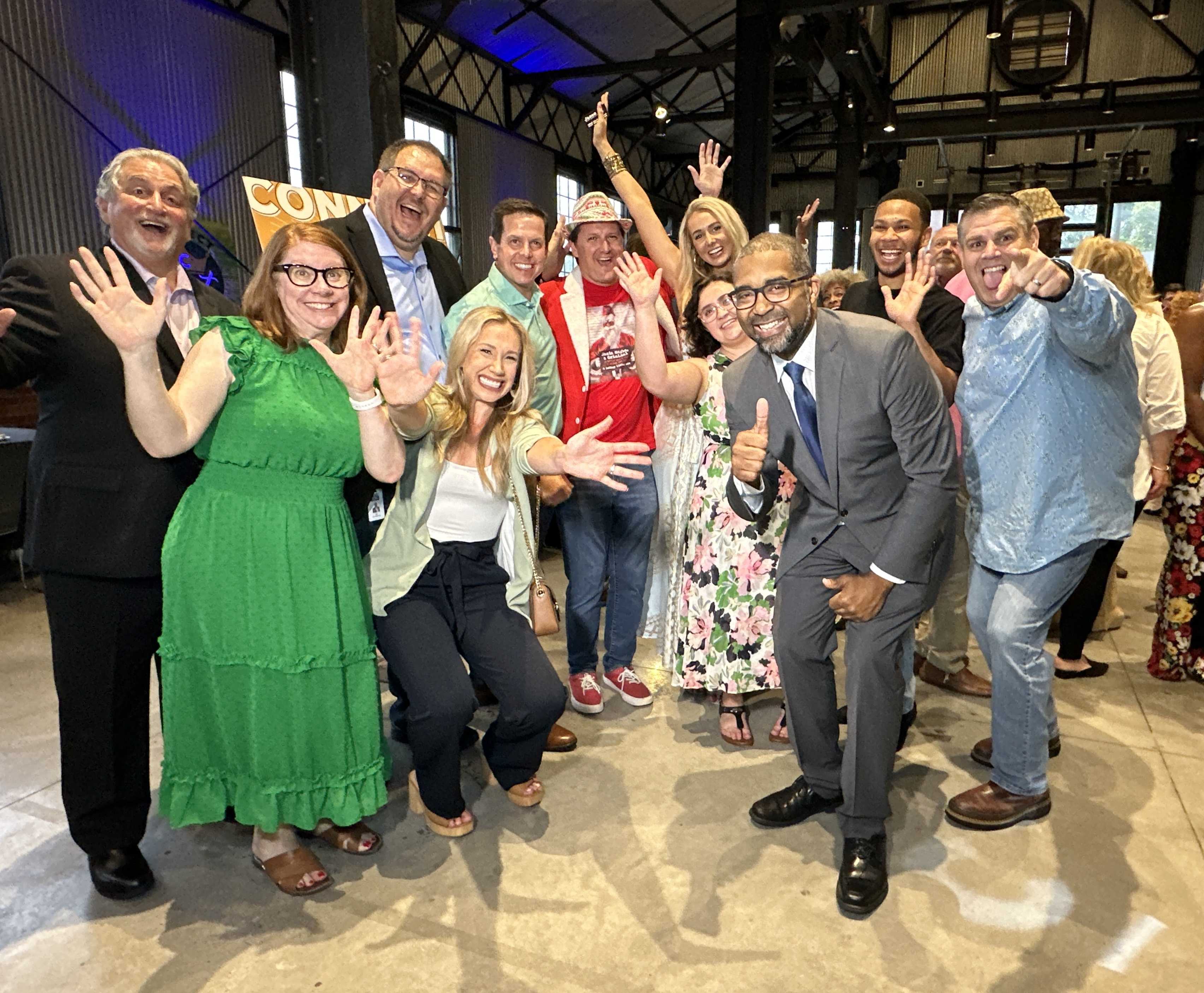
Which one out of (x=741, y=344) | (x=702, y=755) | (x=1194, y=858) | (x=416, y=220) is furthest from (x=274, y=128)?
(x=1194, y=858)

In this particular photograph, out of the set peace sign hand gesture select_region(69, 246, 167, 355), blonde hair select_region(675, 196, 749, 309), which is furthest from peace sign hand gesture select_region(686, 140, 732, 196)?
peace sign hand gesture select_region(69, 246, 167, 355)

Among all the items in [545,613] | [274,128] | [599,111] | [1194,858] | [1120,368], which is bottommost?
[1194,858]

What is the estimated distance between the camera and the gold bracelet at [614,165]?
337 centimetres

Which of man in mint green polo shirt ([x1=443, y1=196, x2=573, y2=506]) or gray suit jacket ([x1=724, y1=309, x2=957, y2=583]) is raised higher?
man in mint green polo shirt ([x1=443, y1=196, x2=573, y2=506])

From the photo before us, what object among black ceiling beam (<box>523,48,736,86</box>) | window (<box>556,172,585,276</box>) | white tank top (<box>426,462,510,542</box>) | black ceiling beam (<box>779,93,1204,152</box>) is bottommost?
white tank top (<box>426,462,510,542</box>)

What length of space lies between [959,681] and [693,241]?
6.75 ft

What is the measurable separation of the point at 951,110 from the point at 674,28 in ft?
18.1

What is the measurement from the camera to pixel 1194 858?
2266 millimetres

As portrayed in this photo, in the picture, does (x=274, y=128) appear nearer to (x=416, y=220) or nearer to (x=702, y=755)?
(x=416, y=220)

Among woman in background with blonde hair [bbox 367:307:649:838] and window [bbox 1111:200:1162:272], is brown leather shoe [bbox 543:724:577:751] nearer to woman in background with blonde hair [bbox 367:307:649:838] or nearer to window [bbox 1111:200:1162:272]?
woman in background with blonde hair [bbox 367:307:649:838]

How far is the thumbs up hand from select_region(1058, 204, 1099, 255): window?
716 inches

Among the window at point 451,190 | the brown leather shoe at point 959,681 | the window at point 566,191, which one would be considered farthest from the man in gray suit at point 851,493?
the window at point 566,191

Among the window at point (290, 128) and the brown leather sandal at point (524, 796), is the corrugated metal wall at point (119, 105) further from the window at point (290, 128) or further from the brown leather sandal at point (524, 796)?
the brown leather sandal at point (524, 796)

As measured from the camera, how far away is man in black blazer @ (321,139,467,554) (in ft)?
8.86
